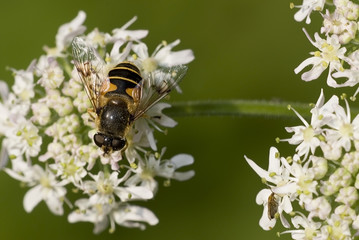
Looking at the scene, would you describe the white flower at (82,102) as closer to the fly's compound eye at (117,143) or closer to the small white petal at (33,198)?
the fly's compound eye at (117,143)

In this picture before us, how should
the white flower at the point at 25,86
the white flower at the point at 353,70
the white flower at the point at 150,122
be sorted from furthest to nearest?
the white flower at the point at 25,86
the white flower at the point at 150,122
the white flower at the point at 353,70

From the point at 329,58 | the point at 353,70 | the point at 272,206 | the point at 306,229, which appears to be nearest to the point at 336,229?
the point at 306,229

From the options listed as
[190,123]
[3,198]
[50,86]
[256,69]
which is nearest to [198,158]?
[190,123]

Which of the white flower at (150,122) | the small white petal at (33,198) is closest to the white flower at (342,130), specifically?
the white flower at (150,122)

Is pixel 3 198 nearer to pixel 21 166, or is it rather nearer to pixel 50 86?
pixel 21 166

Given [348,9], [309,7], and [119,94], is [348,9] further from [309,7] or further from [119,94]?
[119,94]

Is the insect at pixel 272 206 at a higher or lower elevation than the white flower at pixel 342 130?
lower

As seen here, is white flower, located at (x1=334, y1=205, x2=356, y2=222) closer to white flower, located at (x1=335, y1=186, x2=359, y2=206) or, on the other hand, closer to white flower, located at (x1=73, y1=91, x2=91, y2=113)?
white flower, located at (x1=335, y1=186, x2=359, y2=206)

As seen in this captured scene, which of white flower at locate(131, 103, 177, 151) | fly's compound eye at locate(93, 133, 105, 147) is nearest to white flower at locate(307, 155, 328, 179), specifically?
white flower at locate(131, 103, 177, 151)
